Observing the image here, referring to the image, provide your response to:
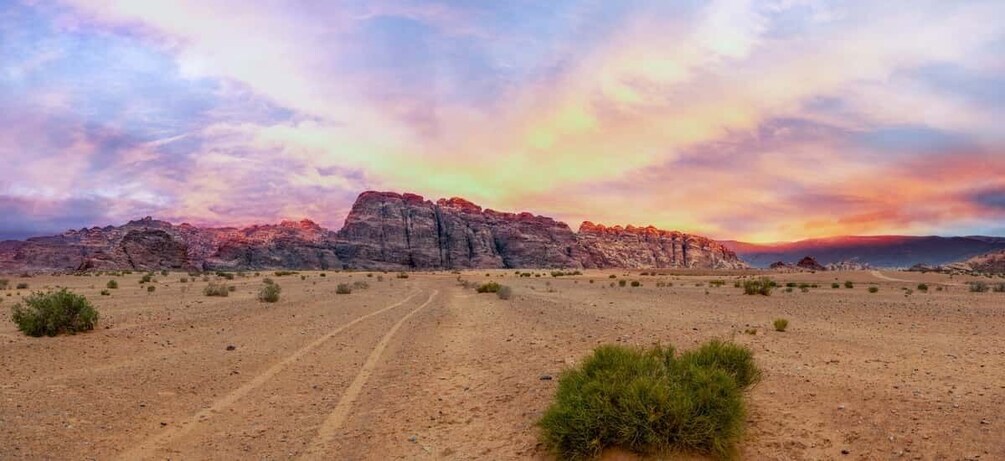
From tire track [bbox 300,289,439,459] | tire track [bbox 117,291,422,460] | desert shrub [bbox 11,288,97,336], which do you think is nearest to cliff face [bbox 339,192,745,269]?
desert shrub [bbox 11,288,97,336]

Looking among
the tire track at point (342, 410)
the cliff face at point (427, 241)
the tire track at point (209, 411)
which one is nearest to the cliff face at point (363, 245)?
the cliff face at point (427, 241)

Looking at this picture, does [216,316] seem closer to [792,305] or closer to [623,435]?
[623,435]

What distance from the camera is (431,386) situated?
10336 millimetres

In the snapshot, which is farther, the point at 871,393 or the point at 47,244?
the point at 47,244

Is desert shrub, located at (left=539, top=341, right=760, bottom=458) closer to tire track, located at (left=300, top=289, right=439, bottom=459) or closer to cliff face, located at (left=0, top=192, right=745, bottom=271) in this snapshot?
tire track, located at (left=300, top=289, right=439, bottom=459)

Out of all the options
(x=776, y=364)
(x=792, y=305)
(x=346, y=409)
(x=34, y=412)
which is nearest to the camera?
(x=34, y=412)

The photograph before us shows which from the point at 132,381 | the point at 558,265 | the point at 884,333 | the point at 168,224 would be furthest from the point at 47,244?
the point at 884,333

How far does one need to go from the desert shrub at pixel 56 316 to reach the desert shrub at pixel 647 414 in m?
15.4

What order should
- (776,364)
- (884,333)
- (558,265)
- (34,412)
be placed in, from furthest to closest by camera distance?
(558,265) < (884,333) < (776,364) < (34,412)

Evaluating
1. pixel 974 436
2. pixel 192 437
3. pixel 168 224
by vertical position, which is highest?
pixel 168 224

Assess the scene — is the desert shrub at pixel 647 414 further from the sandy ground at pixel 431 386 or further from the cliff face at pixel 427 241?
the cliff face at pixel 427 241

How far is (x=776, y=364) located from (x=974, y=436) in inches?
166

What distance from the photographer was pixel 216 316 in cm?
2108

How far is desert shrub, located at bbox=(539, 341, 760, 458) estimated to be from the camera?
598 cm
